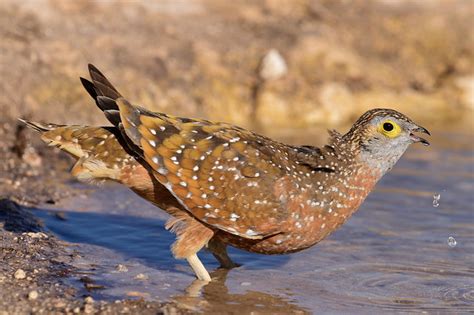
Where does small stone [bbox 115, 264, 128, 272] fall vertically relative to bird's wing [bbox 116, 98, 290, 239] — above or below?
below

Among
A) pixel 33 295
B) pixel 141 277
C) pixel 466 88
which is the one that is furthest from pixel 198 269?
pixel 466 88

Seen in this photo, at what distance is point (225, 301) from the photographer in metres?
6.81

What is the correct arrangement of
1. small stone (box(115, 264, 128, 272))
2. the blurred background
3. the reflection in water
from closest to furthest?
the reflection in water
small stone (box(115, 264, 128, 272))
the blurred background

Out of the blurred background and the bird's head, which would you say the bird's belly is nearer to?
the bird's head

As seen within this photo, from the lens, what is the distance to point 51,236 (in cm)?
812

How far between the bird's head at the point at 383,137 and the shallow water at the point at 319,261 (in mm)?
1103

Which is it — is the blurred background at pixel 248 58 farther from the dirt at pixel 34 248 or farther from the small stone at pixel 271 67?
the dirt at pixel 34 248

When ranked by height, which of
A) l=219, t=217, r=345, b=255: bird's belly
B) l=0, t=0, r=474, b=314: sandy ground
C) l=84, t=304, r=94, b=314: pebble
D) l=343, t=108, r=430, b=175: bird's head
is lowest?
l=84, t=304, r=94, b=314: pebble

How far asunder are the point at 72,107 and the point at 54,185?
2435mm

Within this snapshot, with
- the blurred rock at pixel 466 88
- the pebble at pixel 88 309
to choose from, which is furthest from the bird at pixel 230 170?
the blurred rock at pixel 466 88

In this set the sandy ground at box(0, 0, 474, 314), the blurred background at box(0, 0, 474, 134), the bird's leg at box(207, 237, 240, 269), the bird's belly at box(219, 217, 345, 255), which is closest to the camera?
the bird's belly at box(219, 217, 345, 255)

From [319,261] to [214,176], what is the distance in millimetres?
1738

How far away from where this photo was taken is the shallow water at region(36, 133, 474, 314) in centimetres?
695

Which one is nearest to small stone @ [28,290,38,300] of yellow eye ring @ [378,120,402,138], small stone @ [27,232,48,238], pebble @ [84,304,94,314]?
pebble @ [84,304,94,314]
